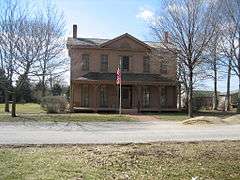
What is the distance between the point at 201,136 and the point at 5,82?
62.9 ft

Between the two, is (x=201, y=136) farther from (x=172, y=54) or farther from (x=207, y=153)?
(x=172, y=54)

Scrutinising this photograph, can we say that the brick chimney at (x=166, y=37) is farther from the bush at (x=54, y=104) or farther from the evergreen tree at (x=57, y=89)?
the evergreen tree at (x=57, y=89)

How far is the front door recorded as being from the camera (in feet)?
147

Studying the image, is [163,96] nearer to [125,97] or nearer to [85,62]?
[125,97]

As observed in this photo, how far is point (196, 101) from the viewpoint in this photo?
47.7 meters

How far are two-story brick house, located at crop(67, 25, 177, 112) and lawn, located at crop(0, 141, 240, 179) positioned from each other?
28.9 m

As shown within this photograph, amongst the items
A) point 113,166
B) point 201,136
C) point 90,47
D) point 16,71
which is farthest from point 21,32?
point 113,166

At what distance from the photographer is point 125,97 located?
45.1m

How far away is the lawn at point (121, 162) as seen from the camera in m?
9.82

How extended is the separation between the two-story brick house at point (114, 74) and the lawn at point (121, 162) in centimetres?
2885

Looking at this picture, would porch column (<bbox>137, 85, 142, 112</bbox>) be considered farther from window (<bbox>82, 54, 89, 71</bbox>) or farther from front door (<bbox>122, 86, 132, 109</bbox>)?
window (<bbox>82, 54, 89, 71</bbox>)

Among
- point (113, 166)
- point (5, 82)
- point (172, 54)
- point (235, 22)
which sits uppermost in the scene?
point (235, 22)

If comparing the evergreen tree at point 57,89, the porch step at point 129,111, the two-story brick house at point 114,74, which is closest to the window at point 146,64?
the two-story brick house at point 114,74

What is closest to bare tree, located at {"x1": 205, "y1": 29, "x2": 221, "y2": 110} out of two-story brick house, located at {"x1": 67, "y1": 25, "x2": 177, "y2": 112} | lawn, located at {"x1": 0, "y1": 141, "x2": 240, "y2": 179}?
two-story brick house, located at {"x1": 67, "y1": 25, "x2": 177, "y2": 112}
